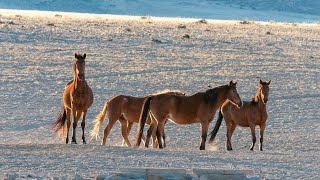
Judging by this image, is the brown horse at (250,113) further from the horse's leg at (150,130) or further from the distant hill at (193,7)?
the distant hill at (193,7)

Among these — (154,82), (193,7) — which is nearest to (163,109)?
(154,82)

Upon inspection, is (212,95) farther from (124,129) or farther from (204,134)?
(124,129)

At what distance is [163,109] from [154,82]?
842 centimetres

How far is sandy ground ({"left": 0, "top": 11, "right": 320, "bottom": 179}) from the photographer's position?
15656mm

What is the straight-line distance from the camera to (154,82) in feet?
88.4

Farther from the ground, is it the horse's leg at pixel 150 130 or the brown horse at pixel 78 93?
the brown horse at pixel 78 93

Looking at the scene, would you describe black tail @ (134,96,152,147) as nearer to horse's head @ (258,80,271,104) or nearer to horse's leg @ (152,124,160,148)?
horse's leg @ (152,124,160,148)

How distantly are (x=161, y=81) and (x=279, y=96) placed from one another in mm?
3297

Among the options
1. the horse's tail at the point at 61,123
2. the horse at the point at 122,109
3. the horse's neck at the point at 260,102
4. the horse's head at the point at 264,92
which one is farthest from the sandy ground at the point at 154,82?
the horse's head at the point at 264,92

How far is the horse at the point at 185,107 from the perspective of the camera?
1855 centimetres

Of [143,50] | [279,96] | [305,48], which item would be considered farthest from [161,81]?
[305,48]

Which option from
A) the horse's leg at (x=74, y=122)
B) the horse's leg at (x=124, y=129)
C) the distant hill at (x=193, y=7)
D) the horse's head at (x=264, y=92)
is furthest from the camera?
the distant hill at (x=193, y=7)

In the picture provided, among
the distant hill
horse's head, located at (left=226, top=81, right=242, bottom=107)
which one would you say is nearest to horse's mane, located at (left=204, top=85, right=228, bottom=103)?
horse's head, located at (left=226, top=81, right=242, bottom=107)

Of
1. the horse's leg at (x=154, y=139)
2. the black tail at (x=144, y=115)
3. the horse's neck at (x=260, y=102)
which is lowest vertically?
the horse's leg at (x=154, y=139)
